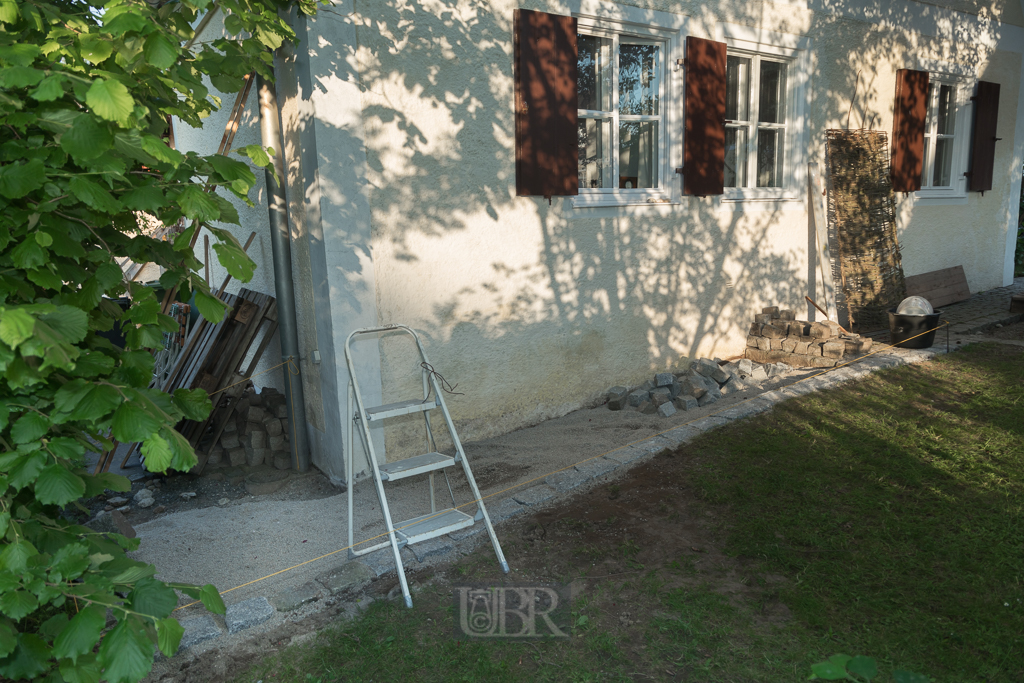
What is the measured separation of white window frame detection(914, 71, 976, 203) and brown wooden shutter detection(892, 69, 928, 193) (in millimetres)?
384

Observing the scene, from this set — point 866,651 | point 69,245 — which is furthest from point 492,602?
point 69,245

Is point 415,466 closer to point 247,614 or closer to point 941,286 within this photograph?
point 247,614

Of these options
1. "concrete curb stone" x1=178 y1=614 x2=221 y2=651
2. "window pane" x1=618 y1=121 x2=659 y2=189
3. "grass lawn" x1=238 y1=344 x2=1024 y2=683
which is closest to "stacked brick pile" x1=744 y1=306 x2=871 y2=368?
"grass lawn" x1=238 y1=344 x2=1024 y2=683

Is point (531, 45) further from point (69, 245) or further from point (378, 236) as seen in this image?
point (69, 245)

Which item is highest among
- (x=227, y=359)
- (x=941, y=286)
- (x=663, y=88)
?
(x=663, y=88)

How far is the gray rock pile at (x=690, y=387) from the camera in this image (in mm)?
5551

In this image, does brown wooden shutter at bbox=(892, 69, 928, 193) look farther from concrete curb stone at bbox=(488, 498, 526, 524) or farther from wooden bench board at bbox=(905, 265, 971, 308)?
concrete curb stone at bbox=(488, 498, 526, 524)

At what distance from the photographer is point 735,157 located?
6.64 metres

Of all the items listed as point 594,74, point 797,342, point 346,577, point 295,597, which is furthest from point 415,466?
point 797,342

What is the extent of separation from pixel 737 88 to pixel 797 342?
249 centimetres

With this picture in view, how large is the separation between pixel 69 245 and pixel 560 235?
3821mm

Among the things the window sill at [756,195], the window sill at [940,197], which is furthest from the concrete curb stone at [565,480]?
the window sill at [940,197]

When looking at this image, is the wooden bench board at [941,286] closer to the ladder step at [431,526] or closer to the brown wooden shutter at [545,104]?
the brown wooden shutter at [545,104]

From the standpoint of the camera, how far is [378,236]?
4344 millimetres
